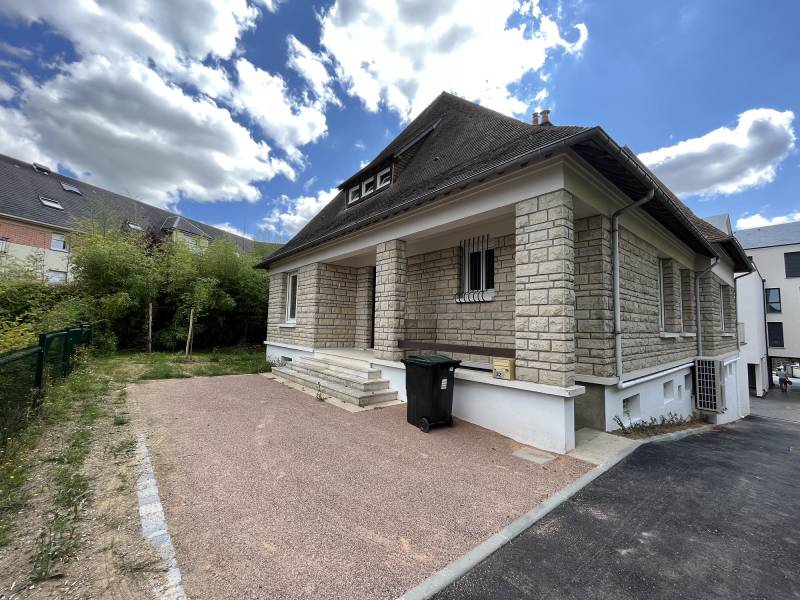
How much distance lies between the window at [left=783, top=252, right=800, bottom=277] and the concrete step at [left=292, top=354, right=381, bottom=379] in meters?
34.9

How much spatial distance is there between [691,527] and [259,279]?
48.2 feet

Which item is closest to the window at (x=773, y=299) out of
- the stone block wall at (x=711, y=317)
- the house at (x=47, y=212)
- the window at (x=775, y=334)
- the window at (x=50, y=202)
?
the window at (x=775, y=334)

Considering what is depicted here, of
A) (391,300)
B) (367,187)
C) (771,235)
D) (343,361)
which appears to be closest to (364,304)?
(343,361)

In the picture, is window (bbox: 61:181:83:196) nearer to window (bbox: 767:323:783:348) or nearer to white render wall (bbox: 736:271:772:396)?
white render wall (bbox: 736:271:772:396)

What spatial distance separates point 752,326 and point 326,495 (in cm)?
2601

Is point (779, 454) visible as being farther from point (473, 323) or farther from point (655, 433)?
point (473, 323)

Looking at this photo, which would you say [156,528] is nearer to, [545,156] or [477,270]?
[545,156]

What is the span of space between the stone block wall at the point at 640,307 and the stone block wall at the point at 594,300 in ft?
1.96

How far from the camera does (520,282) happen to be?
4324 mm

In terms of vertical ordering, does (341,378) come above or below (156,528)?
above

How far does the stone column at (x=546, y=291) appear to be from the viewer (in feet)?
12.7

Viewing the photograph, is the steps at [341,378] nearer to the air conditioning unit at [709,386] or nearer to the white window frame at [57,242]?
the air conditioning unit at [709,386]

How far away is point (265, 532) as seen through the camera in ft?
7.34

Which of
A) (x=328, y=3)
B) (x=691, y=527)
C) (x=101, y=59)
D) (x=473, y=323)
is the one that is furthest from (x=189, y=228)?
(x=691, y=527)
